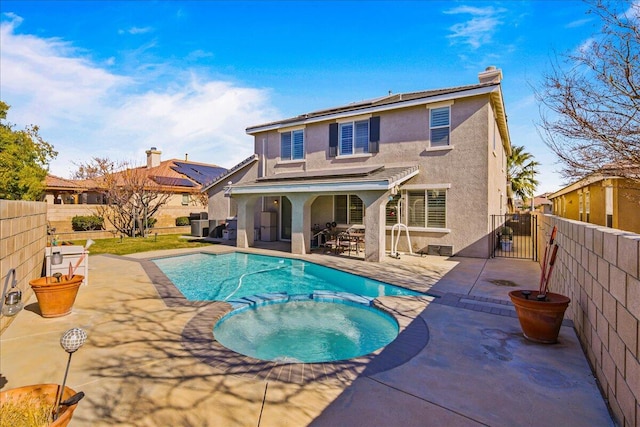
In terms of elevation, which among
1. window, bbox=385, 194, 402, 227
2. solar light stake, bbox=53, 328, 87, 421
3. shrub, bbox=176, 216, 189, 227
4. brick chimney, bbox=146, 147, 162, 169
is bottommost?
solar light stake, bbox=53, 328, 87, 421

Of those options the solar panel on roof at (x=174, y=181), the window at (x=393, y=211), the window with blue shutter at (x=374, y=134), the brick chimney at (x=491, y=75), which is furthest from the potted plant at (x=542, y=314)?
the solar panel on roof at (x=174, y=181)

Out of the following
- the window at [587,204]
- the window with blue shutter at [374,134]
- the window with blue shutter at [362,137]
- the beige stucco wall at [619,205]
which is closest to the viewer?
the beige stucco wall at [619,205]

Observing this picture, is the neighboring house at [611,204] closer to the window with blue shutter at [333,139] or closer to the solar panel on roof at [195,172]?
the window with blue shutter at [333,139]

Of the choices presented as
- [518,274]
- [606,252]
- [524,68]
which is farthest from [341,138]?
[606,252]

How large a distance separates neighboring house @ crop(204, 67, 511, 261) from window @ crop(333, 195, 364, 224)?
6 cm

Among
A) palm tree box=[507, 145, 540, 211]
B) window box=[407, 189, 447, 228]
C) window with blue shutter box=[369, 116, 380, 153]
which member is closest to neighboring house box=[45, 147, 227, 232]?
window with blue shutter box=[369, 116, 380, 153]

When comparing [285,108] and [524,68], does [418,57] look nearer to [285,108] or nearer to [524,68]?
[524,68]

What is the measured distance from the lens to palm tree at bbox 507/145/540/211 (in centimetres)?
3778

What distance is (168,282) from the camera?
35.9 feet

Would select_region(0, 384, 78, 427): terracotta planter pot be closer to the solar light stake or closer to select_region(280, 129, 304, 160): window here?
→ the solar light stake

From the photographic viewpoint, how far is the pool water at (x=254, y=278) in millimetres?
10719

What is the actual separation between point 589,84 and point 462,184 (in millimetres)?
7956

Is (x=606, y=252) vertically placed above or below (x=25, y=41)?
below

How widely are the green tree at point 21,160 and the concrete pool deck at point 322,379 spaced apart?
1777 cm
